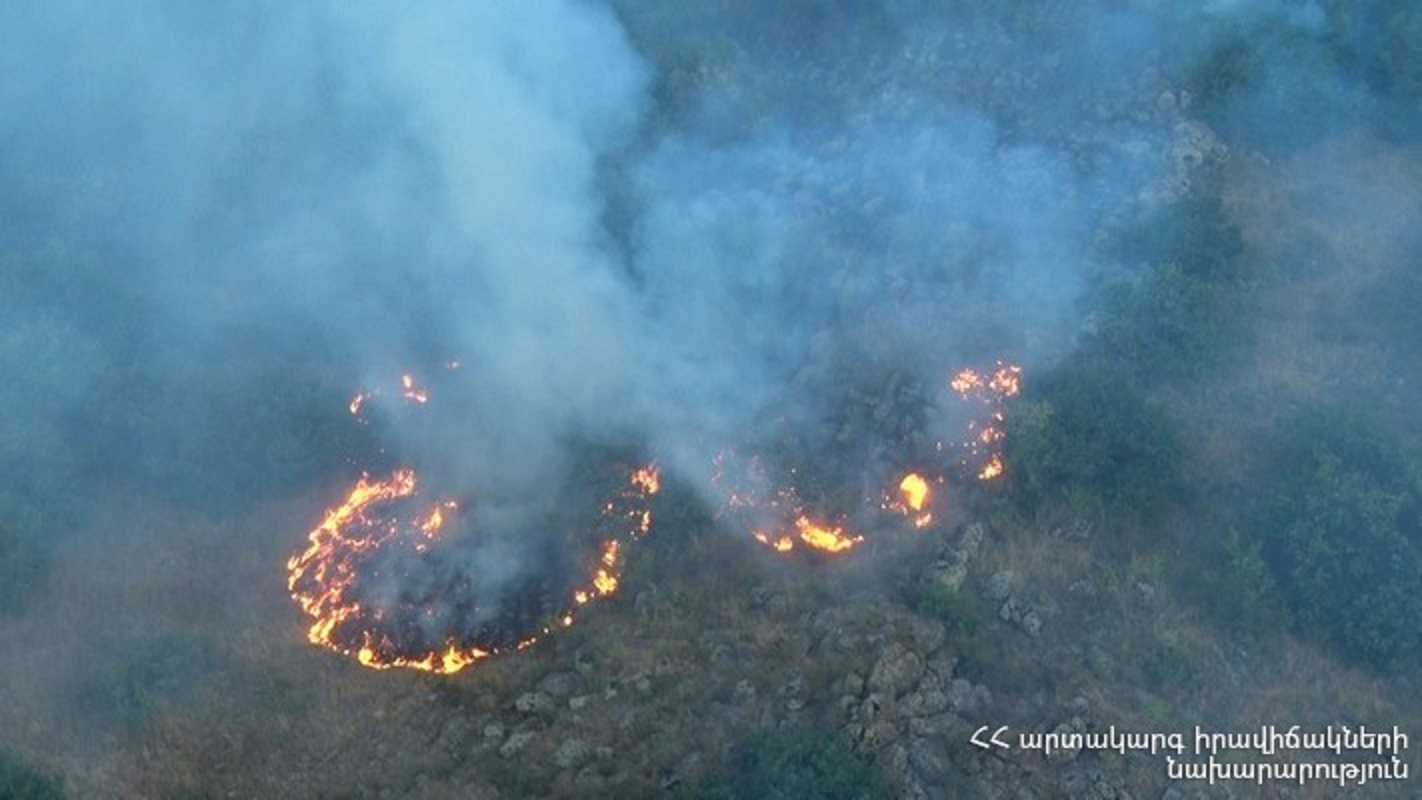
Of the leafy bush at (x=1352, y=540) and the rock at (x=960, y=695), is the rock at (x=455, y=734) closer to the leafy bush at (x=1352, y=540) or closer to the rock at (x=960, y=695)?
the rock at (x=960, y=695)

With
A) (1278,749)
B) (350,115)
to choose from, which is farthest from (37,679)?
(1278,749)

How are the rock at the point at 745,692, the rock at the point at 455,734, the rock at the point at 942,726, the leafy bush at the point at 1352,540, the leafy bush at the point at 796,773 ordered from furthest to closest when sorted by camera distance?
the leafy bush at the point at 1352,540 → the rock at the point at 745,692 → the rock at the point at 455,734 → the rock at the point at 942,726 → the leafy bush at the point at 796,773

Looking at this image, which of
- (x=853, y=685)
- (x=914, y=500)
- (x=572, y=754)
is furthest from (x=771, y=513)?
(x=572, y=754)

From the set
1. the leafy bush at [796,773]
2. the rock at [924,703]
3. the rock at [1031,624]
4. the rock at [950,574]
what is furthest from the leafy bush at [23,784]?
the rock at [1031,624]

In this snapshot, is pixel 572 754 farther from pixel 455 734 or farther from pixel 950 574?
pixel 950 574

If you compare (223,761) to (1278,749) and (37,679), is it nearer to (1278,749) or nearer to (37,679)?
(37,679)

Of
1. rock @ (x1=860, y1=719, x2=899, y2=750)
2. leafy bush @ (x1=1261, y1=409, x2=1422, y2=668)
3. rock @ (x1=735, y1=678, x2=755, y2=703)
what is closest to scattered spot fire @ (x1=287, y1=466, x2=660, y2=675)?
rock @ (x1=735, y1=678, x2=755, y2=703)

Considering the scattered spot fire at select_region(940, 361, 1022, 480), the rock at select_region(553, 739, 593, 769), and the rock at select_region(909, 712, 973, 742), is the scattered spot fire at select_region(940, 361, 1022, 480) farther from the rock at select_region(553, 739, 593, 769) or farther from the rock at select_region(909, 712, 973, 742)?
the rock at select_region(553, 739, 593, 769)
